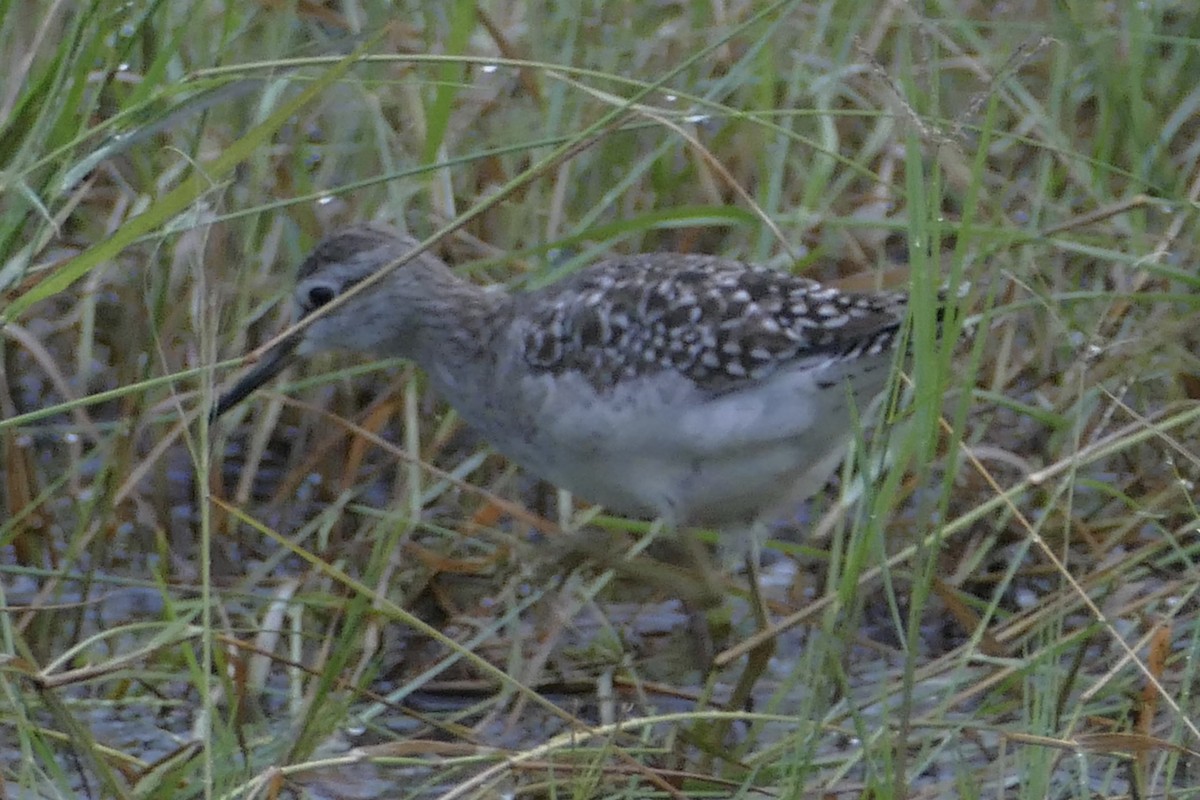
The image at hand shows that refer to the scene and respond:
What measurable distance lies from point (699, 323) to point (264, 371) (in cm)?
109

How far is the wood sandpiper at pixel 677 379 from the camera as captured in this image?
4.03m

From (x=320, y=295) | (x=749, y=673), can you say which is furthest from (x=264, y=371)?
(x=749, y=673)

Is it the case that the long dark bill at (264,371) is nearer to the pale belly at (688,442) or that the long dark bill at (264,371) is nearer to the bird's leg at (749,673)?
the pale belly at (688,442)

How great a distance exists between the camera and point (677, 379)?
13.6 ft

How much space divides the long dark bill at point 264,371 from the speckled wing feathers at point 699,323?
0.59 metres

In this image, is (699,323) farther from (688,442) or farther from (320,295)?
(320,295)

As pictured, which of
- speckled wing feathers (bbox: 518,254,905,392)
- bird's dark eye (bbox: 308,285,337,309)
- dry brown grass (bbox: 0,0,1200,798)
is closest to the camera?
dry brown grass (bbox: 0,0,1200,798)

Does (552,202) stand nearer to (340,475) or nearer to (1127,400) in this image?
(340,475)

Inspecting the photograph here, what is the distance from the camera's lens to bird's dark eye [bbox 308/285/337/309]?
4512 mm

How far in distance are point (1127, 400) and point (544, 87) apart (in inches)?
67.0

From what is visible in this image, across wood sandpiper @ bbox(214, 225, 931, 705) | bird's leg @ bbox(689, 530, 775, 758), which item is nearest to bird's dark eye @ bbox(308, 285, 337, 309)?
wood sandpiper @ bbox(214, 225, 931, 705)

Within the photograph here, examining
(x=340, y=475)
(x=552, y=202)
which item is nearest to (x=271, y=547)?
(x=340, y=475)

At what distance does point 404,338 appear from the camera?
4.69 metres

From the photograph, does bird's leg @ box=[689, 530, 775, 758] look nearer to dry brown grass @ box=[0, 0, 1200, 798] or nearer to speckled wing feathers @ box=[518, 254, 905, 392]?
dry brown grass @ box=[0, 0, 1200, 798]
